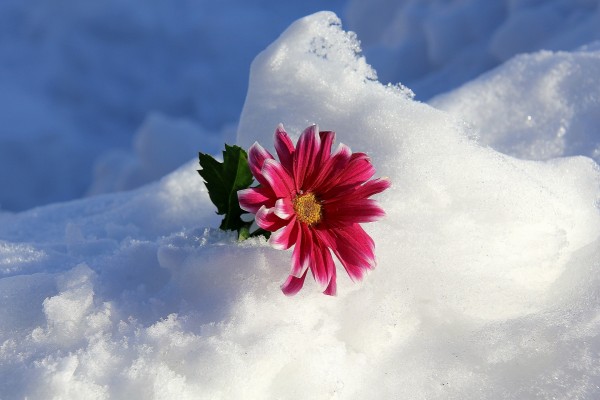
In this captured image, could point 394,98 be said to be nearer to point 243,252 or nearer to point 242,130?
point 242,130

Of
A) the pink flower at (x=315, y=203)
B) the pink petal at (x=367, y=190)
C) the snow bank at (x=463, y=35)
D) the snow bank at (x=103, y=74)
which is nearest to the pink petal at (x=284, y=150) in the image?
the pink flower at (x=315, y=203)

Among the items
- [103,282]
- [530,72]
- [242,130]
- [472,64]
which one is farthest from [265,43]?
[103,282]

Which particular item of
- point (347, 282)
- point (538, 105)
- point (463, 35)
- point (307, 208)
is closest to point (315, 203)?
point (307, 208)

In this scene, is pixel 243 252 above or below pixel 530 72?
below

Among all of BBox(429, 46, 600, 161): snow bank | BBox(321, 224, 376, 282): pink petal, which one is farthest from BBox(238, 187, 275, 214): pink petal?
BBox(429, 46, 600, 161): snow bank

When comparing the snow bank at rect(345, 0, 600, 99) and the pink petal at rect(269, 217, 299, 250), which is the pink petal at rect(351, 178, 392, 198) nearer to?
the pink petal at rect(269, 217, 299, 250)

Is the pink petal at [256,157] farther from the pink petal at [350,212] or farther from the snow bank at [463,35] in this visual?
the snow bank at [463,35]

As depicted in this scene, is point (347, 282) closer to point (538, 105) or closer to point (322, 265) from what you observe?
point (322, 265)
